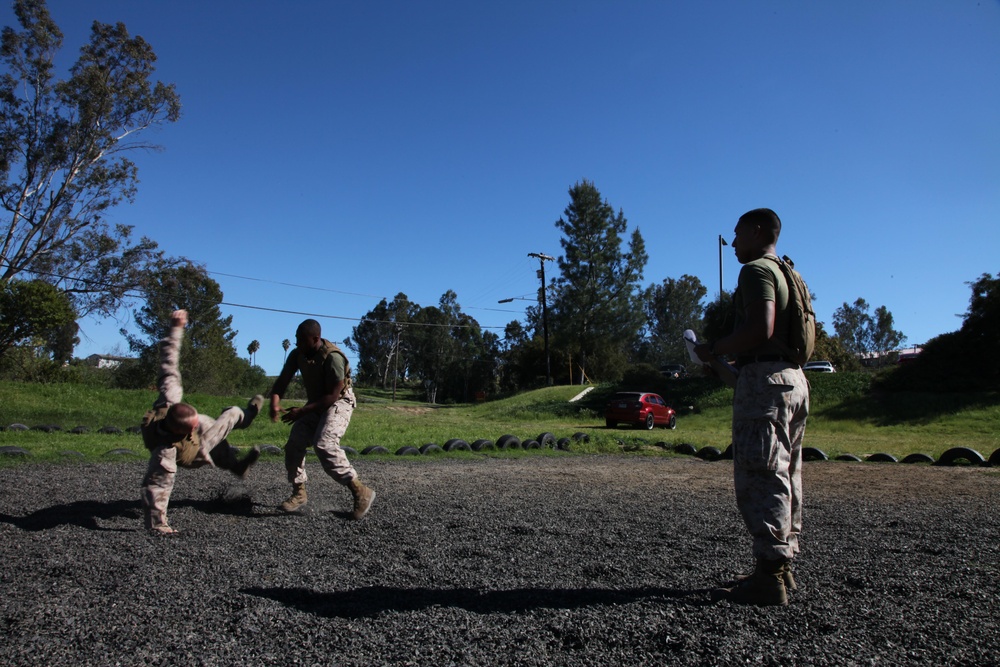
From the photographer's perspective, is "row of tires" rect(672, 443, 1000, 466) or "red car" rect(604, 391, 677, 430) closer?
"row of tires" rect(672, 443, 1000, 466)

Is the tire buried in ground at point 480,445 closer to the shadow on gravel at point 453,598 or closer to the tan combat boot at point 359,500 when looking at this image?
the tan combat boot at point 359,500

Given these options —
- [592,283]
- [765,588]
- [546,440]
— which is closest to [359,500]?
[765,588]

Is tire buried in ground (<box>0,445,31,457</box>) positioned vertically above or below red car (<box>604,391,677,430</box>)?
below

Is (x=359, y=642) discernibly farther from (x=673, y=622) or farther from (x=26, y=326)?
(x=26, y=326)

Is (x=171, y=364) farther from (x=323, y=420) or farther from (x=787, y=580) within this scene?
(x=787, y=580)

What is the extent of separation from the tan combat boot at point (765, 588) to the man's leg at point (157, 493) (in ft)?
12.1

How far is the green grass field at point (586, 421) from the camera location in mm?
13258

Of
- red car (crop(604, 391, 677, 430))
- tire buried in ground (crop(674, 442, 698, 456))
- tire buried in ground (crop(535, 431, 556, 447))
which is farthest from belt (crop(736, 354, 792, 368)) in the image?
red car (crop(604, 391, 677, 430))

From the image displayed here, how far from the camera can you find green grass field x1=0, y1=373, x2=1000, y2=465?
43.5 ft

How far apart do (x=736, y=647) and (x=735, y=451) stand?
0.97 meters

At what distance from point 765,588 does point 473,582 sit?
4.72 feet

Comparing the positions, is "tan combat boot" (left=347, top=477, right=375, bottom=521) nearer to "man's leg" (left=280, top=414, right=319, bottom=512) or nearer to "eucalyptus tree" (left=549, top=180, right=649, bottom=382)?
"man's leg" (left=280, top=414, right=319, bottom=512)

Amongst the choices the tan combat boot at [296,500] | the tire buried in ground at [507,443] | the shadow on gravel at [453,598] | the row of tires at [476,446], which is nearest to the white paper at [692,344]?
the shadow on gravel at [453,598]

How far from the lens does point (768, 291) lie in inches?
128
